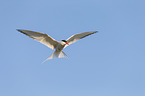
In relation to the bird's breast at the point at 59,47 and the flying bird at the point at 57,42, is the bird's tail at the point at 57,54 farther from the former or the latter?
the bird's breast at the point at 59,47

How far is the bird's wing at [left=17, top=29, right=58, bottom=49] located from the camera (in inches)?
785

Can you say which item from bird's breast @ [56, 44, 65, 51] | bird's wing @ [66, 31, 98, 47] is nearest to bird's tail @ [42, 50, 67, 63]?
bird's breast @ [56, 44, 65, 51]

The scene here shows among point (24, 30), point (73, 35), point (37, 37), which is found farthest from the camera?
point (73, 35)

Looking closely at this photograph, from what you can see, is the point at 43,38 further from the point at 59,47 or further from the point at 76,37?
the point at 76,37

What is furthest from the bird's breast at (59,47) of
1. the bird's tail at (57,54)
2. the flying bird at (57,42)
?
the bird's tail at (57,54)

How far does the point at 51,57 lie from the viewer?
21.8m

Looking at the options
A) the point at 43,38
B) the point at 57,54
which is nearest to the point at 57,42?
the point at 57,54

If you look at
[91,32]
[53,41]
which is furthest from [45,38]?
[91,32]

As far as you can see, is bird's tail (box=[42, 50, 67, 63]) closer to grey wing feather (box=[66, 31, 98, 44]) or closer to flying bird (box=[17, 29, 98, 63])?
flying bird (box=[17, 29, 98, 63])

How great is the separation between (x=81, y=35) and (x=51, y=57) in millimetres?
3183

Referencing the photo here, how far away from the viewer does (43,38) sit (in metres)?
21.3

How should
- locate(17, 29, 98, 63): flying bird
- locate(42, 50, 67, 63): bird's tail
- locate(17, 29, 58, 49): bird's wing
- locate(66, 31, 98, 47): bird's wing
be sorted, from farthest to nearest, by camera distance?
locate(66, 31, 98, 47): bird's wing < locate(42, 50, 67, 63): bird's tail < locate(17, 29, 98, 63): flying bird < locate(17, 29, 58, 49): bird's wing

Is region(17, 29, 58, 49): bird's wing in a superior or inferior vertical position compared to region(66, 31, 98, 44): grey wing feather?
inferior

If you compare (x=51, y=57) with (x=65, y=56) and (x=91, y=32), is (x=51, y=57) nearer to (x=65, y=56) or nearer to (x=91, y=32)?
(x=65, y=56)
